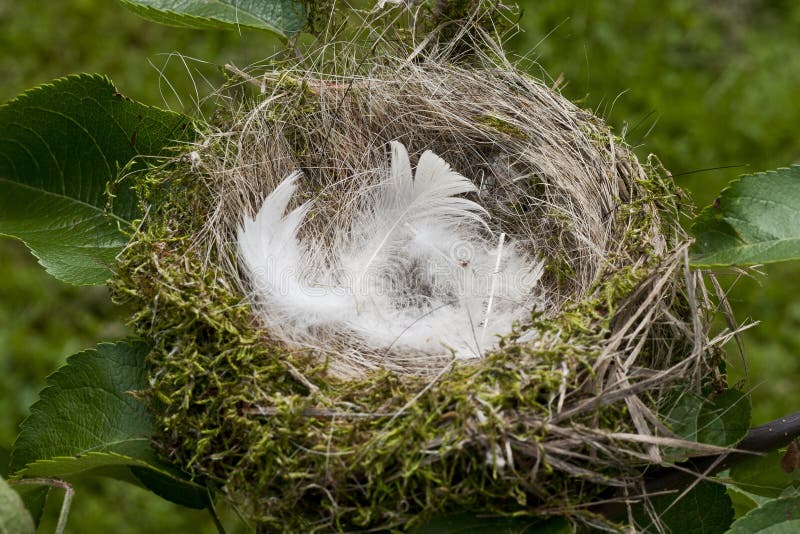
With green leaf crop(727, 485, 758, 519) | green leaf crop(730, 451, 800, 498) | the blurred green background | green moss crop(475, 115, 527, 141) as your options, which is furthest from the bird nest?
the blurred green background

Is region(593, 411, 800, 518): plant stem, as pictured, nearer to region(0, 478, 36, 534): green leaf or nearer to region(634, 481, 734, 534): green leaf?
region(634, 481, 734, 534): green leaf

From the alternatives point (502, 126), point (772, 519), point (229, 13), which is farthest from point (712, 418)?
point (229, 13)

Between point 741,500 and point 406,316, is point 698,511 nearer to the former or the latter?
point 741,500

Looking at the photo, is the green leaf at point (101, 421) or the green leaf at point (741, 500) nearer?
the green leaf at point (101, 421)

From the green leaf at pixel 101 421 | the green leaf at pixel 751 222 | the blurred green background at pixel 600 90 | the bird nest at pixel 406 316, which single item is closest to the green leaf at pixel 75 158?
the bird nest at pixel 406 316

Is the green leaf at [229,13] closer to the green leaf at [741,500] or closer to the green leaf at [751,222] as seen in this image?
the green leaf at [751,222]
